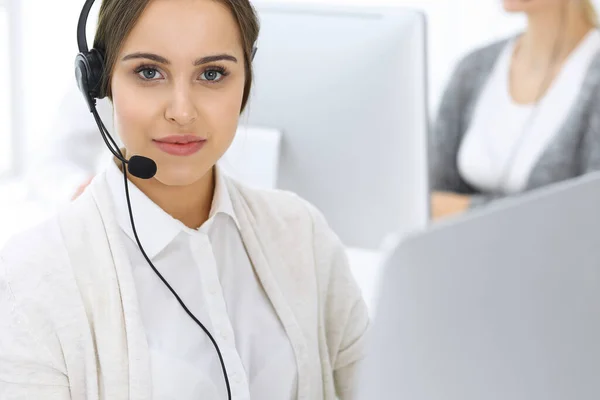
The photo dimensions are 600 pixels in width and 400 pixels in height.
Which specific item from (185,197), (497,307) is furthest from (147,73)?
(497,307)

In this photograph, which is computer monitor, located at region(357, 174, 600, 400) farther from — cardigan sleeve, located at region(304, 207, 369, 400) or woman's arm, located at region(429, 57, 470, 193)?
woman's arm, located at region(429, 57, 470, 193)

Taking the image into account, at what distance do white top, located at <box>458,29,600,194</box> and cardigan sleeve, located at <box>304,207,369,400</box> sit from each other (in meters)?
1.25

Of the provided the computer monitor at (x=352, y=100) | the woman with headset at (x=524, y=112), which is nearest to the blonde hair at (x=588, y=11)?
the woman with headset at (x=524, y=112)

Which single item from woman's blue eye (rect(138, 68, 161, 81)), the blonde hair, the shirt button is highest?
woman's blue eye (rect(138, 68, 161, 81))

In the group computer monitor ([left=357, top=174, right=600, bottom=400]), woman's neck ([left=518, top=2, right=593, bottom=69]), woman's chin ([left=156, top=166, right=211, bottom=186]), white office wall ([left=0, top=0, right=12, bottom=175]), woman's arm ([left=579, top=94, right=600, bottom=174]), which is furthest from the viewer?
white office wall ([left=0, top=0, right=12, bottom=175])

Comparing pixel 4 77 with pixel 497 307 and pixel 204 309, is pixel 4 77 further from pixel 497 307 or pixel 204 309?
pixel 497 307

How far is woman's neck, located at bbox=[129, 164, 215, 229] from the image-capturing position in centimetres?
100

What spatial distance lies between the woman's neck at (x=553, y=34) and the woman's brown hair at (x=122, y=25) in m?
1.58

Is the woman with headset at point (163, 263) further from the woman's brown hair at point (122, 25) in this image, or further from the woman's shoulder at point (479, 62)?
the woman's shoulder at point (479, 62)

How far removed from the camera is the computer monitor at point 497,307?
41 cm

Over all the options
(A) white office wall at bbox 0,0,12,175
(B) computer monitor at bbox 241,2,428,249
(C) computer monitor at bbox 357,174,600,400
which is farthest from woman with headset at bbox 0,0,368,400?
(A) white office wall at bbox 0,0,12,175

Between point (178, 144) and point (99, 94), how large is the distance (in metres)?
0.11

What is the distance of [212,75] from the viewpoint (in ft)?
3.12

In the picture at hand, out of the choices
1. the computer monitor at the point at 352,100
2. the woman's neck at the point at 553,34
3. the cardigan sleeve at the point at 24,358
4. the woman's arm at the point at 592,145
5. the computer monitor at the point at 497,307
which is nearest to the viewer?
the computer monitor at the point at 497,307
